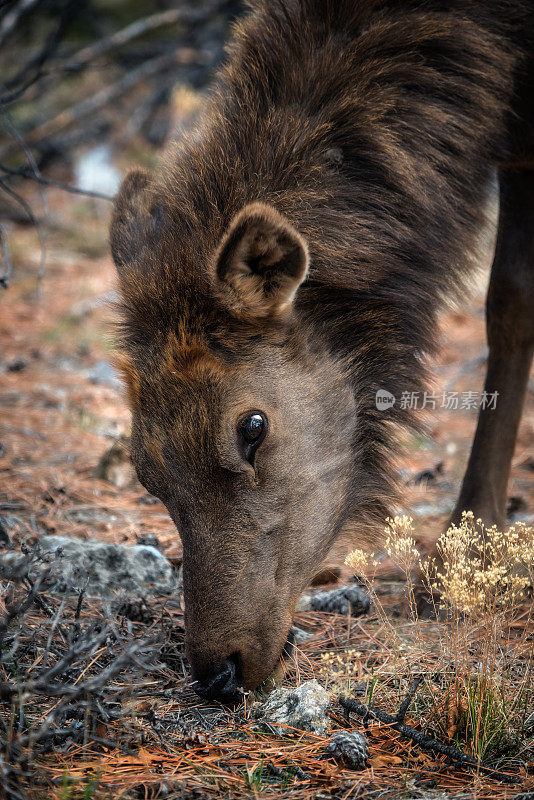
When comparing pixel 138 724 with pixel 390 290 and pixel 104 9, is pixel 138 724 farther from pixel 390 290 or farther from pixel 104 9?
pixel 104 9

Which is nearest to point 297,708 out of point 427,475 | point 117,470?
point 117,470

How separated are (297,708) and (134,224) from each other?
215 cm

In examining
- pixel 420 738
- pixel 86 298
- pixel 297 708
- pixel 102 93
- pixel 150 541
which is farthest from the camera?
pixel 102 93

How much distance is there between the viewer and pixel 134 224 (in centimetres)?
340

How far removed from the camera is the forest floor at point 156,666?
7.16 feet

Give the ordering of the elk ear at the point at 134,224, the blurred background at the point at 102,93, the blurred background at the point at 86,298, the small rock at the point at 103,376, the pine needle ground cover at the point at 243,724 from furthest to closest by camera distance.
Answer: the blurred background at the point at 102,93, the small rock at the point at 103,376, the blurred background at the point at 86,298, the elk ear at the point at 134,224, the pine needle ground cover at the point at 243,724

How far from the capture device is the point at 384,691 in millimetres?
2674

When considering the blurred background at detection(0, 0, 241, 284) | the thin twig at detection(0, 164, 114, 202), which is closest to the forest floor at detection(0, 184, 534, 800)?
the thin twig at detection(0, 164, 114, 202)

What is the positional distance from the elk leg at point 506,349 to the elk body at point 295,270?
0.42m

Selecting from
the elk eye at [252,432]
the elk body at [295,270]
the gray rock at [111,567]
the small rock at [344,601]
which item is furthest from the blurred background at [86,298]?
the elk eye at [252,432]

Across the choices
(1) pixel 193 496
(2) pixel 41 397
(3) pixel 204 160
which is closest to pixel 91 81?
(2) pixel 41 397

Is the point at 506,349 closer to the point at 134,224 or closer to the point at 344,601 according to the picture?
the point at 344,601

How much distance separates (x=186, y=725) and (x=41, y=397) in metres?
4.23

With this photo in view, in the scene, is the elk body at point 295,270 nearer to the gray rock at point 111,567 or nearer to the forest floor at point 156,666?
the forest floor at point 156,666
